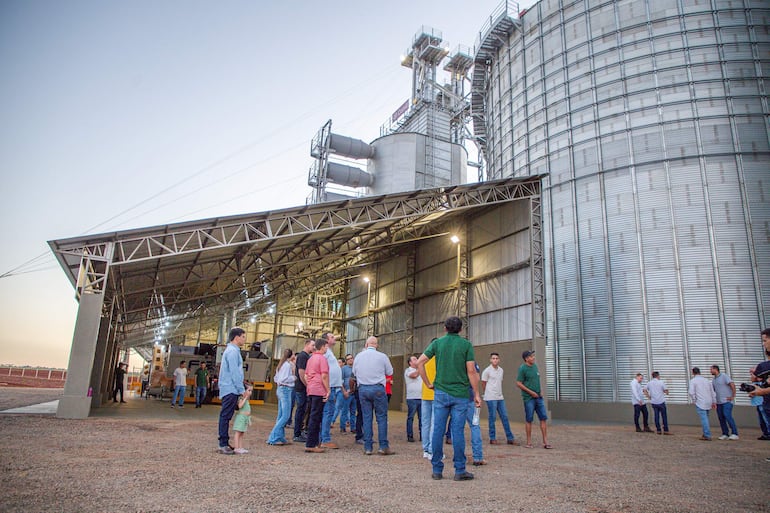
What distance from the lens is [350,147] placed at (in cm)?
3394

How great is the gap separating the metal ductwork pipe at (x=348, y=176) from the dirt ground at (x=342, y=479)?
25.5m

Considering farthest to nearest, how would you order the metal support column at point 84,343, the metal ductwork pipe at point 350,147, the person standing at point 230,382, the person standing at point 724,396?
the metal ductwork pipe at point 350,147 < the metal support column at point 84,343 < the person standing at point 724,396 < the person standing at point 230,382

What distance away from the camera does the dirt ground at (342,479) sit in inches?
172

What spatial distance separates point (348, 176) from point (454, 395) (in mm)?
28915

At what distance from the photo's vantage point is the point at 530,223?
846 inches

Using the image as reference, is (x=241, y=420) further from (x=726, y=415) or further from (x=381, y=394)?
(x=726, y=415)

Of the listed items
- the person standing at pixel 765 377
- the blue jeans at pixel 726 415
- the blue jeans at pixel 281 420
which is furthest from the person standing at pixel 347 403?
the blue jeans at pixel 726 415

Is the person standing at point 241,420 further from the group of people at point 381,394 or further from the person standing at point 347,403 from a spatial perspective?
the person standing at point 347,403

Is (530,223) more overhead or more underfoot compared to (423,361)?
more overhead

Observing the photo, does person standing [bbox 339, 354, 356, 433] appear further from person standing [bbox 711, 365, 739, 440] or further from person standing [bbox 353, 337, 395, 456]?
person standing [bbox 711, 365, 739, 440]

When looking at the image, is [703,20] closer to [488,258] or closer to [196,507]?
[488,258]

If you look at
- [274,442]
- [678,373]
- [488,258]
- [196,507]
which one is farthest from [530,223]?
[196,507]

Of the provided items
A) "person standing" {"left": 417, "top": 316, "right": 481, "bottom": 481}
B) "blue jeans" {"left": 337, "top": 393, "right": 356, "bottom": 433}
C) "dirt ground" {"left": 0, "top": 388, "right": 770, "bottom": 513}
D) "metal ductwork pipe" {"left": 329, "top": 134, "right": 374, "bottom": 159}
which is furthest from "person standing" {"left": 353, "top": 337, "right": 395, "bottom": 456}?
"metal ductwork pipe" {"left": 329, "top": 134, "right": 374, "bottom": 159}

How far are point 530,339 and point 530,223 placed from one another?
16.3ft
